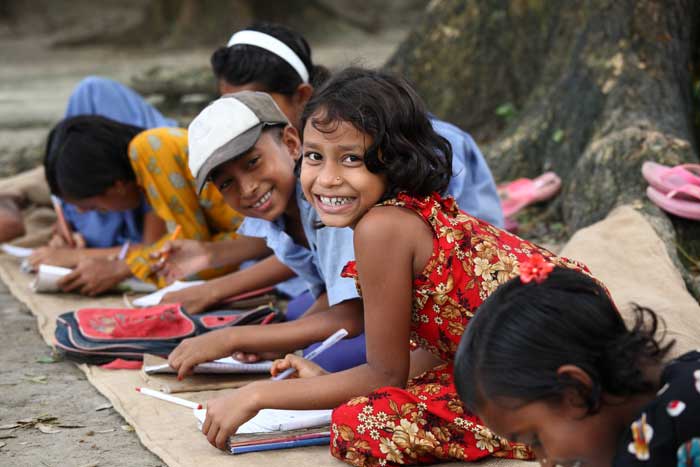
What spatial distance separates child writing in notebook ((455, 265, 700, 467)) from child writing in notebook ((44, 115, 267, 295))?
7.58 feet

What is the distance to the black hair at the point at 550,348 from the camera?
170cm

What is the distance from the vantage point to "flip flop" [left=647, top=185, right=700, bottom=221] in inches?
144

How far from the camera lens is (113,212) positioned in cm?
446

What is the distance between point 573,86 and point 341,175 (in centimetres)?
258

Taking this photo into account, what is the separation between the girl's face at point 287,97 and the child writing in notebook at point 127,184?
1.47ft

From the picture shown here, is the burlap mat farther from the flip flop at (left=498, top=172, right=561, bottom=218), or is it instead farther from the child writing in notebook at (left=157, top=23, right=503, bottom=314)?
the flip flop at (left=498, top=172, right=561, bottom=218)

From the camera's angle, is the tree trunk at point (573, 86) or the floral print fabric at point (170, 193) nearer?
the floral print fabric at point (170, 193)

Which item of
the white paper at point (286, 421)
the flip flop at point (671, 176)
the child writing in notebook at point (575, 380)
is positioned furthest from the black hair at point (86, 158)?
the child writing in notebook at point (575, 380)

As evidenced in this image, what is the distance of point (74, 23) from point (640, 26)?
869 centimetres

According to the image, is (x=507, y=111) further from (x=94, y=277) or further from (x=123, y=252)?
(x=94, y=277)

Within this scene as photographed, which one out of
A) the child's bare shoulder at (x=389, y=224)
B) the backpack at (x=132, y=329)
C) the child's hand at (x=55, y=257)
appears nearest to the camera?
the child's bare shoulder at (x=389, y=224)

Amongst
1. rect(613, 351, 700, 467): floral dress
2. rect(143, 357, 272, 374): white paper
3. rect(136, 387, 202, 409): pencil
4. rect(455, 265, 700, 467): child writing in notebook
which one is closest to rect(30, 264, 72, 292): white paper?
rect(143, 357, 272, 374): white paper

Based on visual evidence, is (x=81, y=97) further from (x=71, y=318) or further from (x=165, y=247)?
(x=71, y=318)

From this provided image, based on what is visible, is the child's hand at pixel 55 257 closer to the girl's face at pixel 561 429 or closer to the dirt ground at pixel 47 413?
the dirt ground at pixel 47 413
